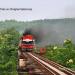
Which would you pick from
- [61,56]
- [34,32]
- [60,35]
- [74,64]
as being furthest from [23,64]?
[60,35]

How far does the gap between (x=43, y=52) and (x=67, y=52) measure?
2066cm

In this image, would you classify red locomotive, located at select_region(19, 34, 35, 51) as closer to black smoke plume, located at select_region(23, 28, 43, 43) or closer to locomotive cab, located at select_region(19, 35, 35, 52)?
locomotive cab, located at select_region(19, 35, 35, 52)

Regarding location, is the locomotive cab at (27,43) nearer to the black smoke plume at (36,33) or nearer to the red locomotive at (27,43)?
the red locomotive at (27,43)

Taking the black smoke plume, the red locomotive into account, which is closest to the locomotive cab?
the red locomotive

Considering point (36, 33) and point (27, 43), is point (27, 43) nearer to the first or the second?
point (27, 43)

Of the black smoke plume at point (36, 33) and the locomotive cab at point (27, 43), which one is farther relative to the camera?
the black smoke plume at point (36, 33)

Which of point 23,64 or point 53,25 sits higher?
point 53,25

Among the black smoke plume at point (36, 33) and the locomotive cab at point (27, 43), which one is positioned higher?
the black smoke plume at point (36, 33)

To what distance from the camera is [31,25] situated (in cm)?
9375

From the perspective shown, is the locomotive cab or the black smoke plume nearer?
the locomotive cab

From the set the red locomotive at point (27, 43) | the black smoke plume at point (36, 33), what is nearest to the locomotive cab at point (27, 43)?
the red locomotive at point (27, 43)

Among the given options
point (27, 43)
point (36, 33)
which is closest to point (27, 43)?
point (27, 43)

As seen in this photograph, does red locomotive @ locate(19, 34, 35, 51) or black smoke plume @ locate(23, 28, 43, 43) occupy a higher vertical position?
black smoke plume @ locate(23, 28, 43, 43)

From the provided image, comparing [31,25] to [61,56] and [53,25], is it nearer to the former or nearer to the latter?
[53,25]
